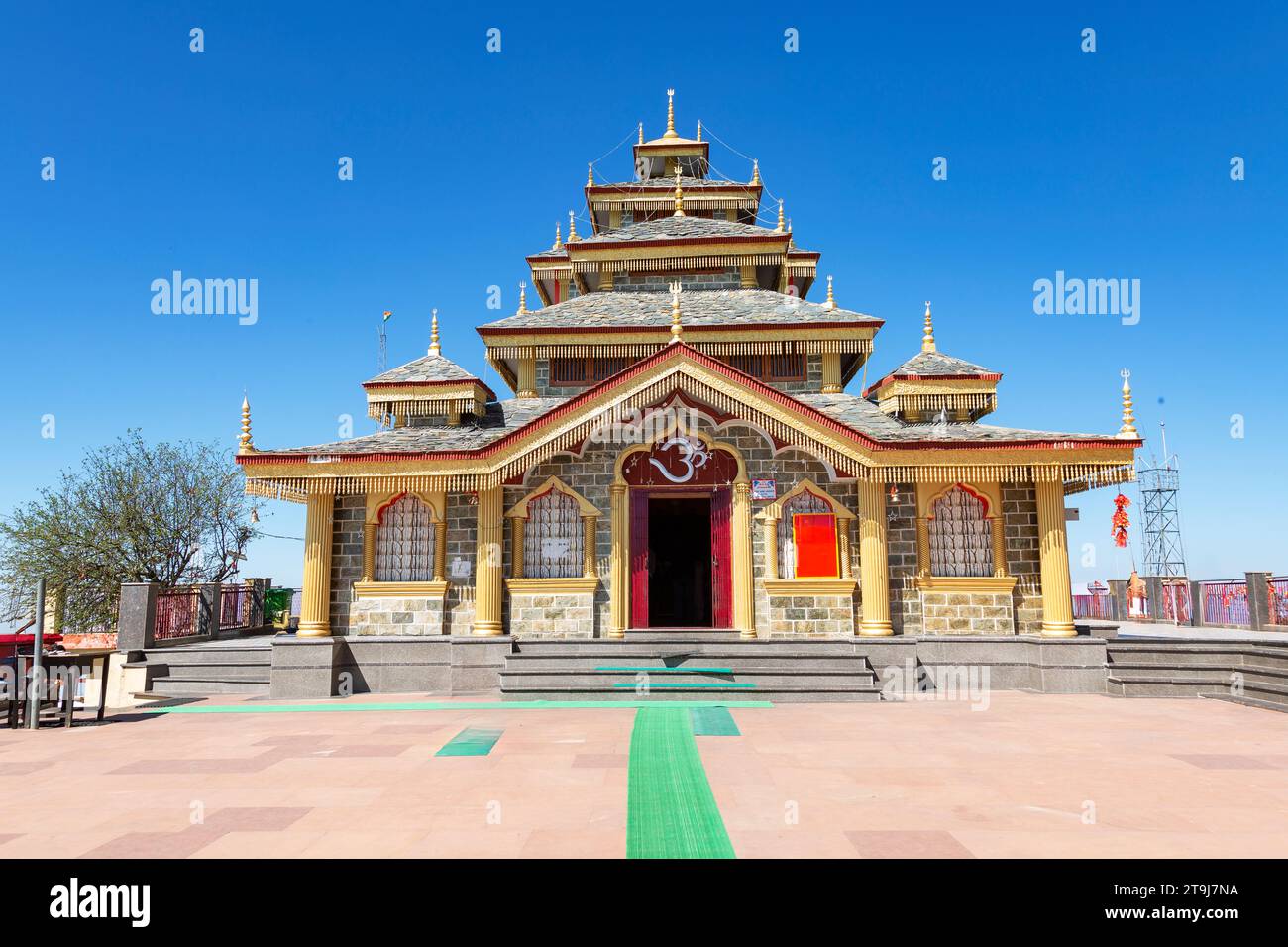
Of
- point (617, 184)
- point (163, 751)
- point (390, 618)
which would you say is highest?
point (617, 184)

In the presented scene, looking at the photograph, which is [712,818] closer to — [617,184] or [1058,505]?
[1058,505]

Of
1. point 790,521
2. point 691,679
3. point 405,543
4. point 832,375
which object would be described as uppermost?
point 832,375

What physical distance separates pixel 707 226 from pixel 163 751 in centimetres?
1707

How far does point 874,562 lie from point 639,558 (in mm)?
4596

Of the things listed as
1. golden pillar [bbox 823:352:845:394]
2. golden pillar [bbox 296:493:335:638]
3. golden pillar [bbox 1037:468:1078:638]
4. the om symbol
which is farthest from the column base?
golden pillar [bbox 296:493:335:638]

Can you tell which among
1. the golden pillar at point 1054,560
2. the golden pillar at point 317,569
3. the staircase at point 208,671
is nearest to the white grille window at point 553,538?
the golden pillar at point 317,569

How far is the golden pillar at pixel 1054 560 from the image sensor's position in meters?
14.8

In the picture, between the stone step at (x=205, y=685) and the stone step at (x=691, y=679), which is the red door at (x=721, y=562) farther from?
the stone step at (x=205, y=685)

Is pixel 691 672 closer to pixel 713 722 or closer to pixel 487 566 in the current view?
pixel 713 722

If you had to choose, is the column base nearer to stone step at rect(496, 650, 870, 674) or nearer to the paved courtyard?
the paved courtyard

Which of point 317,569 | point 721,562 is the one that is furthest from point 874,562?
point 317,569

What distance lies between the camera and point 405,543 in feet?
53.1

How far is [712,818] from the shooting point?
6.52m
